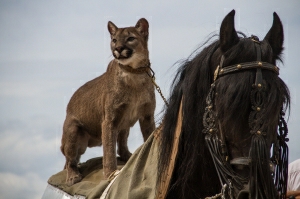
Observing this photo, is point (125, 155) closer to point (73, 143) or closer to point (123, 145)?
point (123, 145)

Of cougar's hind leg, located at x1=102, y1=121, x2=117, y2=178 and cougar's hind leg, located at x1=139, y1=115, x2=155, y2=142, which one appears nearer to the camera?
cougar's hind leg, located at x1=102, y1=121, x2=117, y2=178

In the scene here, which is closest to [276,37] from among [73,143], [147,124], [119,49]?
[119,49]

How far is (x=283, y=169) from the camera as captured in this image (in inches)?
101

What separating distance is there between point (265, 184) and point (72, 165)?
2559mm

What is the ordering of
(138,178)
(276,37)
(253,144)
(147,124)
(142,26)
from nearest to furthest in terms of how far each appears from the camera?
(253,144), (276,37), (138,178), (147,124), (142,26)

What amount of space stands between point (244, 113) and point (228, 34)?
13.8 inches

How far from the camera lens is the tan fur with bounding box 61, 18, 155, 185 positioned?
15.9 feet

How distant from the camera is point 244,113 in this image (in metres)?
2.38

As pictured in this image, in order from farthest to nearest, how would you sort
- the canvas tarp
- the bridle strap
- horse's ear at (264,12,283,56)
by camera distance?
the canvas tarp < horse's ear at (264,12,283,56) < the bridle strap

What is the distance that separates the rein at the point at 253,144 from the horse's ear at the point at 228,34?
2.1 inches

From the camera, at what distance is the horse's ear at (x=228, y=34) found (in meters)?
2.50

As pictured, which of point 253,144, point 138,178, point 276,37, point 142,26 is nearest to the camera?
point 253,144

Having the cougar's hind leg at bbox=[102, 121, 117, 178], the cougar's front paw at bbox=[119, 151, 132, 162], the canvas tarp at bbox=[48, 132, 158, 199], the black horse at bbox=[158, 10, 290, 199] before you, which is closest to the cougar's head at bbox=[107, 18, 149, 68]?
the cougar's hind leg at bbox=[102, 121, 117, 178]

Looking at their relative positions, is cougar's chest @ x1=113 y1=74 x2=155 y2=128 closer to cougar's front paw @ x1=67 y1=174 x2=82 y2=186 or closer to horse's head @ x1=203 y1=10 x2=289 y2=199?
cougar's front paw @ x1=67 y1=174 x2=82 y2=186
